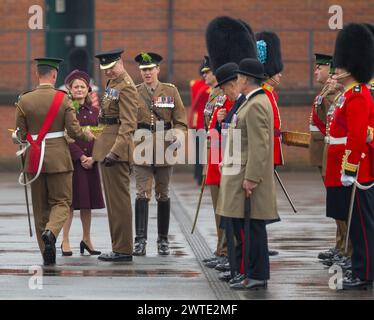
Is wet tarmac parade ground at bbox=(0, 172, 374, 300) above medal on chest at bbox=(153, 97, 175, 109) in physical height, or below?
Answer: below

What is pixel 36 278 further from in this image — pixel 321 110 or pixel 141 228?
pixel 321 110

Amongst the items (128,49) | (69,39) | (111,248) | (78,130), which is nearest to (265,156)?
(78,130)

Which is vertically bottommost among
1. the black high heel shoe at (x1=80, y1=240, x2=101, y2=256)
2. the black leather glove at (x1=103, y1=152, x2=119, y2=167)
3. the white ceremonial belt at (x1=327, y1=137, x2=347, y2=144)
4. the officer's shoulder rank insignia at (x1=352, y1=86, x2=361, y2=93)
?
the black high heel shoe at (x1=80, y1=240, x2=101, y2=256)

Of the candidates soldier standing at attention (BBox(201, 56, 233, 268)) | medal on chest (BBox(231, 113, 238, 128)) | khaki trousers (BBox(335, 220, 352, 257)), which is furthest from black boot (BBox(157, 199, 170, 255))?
medal on chest (BBox(231, 113, 238, 128))

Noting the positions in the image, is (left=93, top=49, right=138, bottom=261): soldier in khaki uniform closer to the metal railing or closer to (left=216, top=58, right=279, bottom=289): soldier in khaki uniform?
(left=216, top=58, right=279, bottom=289): soldier in khaki uniform

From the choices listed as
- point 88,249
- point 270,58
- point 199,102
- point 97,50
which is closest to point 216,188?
point 88,249

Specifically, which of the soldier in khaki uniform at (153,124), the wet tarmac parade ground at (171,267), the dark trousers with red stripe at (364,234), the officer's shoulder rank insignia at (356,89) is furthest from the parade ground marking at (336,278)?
the soldier in khaki uniform at (153,124)

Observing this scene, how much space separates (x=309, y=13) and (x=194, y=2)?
6.73ft

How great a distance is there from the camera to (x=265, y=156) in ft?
33.8

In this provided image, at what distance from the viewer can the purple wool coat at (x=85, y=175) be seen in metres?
12.7

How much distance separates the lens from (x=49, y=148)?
11883 millimetres

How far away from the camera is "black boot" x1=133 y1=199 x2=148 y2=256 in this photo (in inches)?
501

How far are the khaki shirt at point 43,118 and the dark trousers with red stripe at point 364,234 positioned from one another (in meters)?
2.74

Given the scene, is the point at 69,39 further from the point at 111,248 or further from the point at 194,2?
the point at 111,248
